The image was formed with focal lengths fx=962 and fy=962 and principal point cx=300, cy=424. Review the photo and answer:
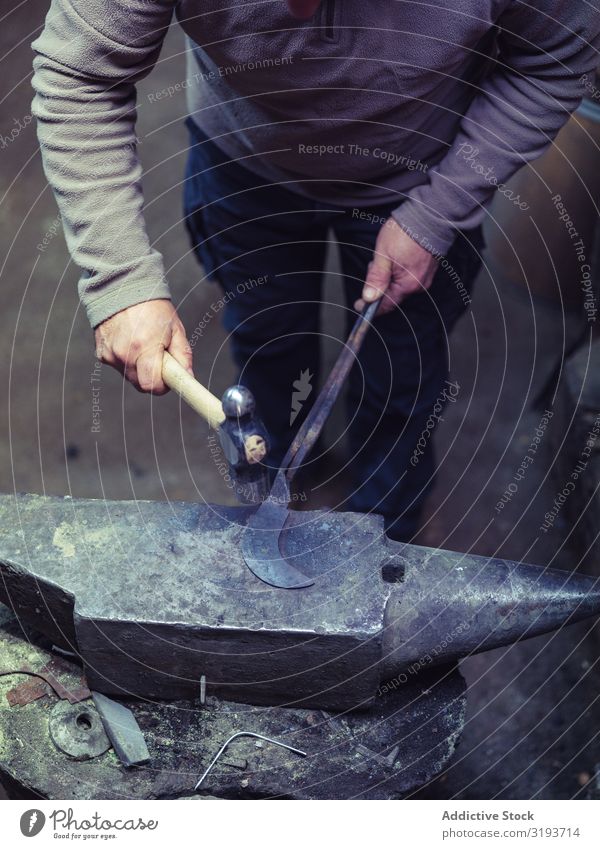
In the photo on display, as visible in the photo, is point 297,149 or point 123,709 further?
point 297,149

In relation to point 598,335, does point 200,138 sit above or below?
above

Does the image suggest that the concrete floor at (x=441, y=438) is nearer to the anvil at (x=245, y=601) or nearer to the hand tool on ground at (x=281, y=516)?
the anvil at (x=245, y=601)

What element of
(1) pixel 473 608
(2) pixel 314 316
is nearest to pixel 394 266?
(2) pixel 314 316

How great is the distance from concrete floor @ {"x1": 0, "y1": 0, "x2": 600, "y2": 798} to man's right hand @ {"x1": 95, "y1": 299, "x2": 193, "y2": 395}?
A: 3.68ft

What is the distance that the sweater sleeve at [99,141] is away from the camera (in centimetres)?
157

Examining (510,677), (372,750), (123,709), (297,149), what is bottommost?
(510,677)

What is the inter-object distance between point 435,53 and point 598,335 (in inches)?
49.3

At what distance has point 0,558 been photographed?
1.62m

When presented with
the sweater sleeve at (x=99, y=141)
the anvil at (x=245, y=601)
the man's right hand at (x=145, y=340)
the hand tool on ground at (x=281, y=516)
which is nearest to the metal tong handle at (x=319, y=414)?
the hand tool on ground at (x=281, y=516)

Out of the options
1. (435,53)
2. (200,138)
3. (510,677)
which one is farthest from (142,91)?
(510,677)

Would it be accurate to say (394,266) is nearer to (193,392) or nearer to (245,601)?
(193,392)

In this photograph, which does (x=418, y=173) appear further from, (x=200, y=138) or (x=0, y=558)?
(x=0, y=558)

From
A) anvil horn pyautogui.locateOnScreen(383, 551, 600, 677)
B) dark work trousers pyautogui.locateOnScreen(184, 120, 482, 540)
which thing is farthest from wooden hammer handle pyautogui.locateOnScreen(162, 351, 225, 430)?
dark work trousers pyautogui.locateOnScreen(184, 120, 482, 540)

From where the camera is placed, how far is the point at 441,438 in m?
2.92
